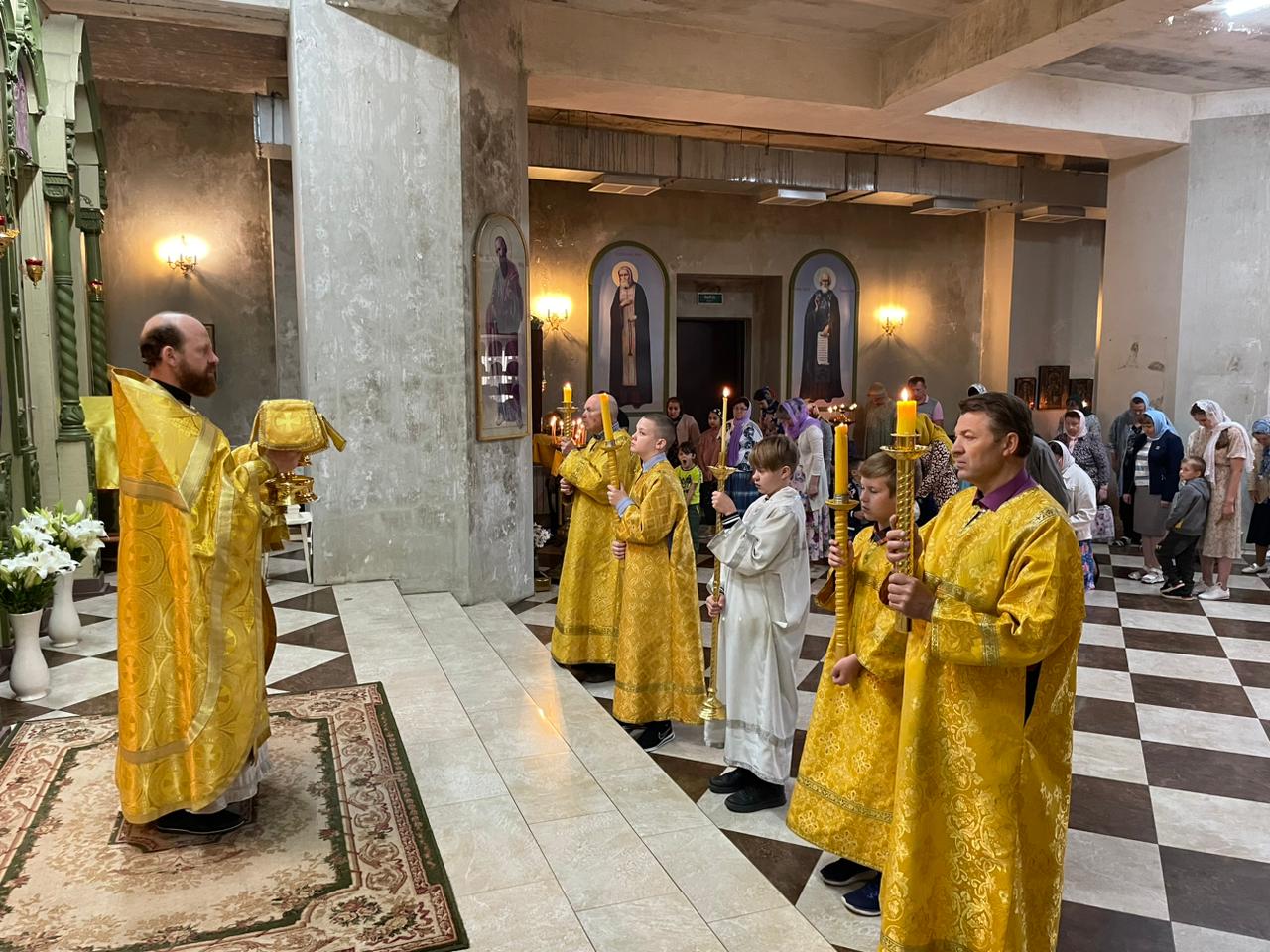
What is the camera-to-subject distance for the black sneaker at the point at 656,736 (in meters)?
4.85

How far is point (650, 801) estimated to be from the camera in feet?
12.7

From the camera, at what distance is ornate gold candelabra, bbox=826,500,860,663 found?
8.60 ft

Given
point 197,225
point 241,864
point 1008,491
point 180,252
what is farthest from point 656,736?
point 197,225

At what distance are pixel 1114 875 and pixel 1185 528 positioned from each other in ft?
18.2

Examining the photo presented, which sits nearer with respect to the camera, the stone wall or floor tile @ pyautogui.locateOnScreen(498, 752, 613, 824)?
floor tile @ pyautogui.locateOnScreen(498, 752, 613, 824)

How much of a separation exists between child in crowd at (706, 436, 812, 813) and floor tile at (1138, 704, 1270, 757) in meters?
2.32

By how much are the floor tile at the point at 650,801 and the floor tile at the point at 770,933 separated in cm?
60

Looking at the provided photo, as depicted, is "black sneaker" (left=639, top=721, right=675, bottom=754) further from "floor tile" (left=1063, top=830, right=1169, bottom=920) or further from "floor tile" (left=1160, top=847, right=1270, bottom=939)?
"floor tile" (left=1160, top=847, right=1270, bottom=939)

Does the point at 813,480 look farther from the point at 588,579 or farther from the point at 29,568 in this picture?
the point at 29,568

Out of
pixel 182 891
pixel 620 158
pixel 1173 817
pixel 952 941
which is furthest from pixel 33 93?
pixel 1173 817

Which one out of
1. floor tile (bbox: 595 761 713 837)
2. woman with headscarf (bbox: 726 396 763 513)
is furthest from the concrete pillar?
floor tile (bbox: 595 761 713 837)

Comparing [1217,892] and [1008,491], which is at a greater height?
[1008,491]

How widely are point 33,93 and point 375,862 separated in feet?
19.6

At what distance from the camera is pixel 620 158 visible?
11609mm
